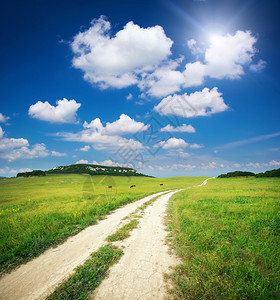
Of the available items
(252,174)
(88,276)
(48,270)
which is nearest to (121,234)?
(88,276)

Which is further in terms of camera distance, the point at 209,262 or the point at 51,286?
the point at 209,262

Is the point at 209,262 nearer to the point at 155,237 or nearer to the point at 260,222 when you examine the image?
the point at 155,237

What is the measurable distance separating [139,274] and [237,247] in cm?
431

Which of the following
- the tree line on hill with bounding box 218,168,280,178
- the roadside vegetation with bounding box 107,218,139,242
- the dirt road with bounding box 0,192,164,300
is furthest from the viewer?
the tree line on hill with bounding box 218,168,280,178

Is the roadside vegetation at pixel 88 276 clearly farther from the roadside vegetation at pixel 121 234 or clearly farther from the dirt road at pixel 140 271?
the roadside vegetation at pixel 121 234

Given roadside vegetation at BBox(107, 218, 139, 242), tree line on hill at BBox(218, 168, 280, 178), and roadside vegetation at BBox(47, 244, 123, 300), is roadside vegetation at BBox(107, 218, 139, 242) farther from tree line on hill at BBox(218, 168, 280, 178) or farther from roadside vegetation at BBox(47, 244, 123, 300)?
tree line on hill at BBox(218, 168, 280, 178)

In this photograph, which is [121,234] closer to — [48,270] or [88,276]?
[88,276]

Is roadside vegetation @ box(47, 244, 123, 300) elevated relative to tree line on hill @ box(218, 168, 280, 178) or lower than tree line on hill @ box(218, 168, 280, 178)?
elevated

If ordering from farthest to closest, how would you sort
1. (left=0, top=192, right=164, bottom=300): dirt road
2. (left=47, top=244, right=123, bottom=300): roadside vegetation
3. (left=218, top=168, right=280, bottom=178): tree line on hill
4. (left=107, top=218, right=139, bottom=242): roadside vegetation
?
(left=218, top=168, right=280, bottom=178): tree line on hill, (left=107, top=218, right=139, bottom=242): roadside vegetation, (left=0, top=192, right=164, bottom=300): dirt road, (left=47, top=244, right=123, bottom=300): roadside vegetation

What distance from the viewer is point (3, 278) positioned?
14.5ft

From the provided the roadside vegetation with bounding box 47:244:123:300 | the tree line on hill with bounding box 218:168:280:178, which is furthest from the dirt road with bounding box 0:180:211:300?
the tree line on hill with bounding box 218:168:280:178

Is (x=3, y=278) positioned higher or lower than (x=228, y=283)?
lower

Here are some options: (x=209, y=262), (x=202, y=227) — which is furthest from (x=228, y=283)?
(x=202, y=227)

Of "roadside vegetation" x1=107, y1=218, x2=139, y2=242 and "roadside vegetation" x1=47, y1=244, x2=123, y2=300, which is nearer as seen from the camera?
"roadside vegetation" x1=47, y1=244, x2=123, y2=300
